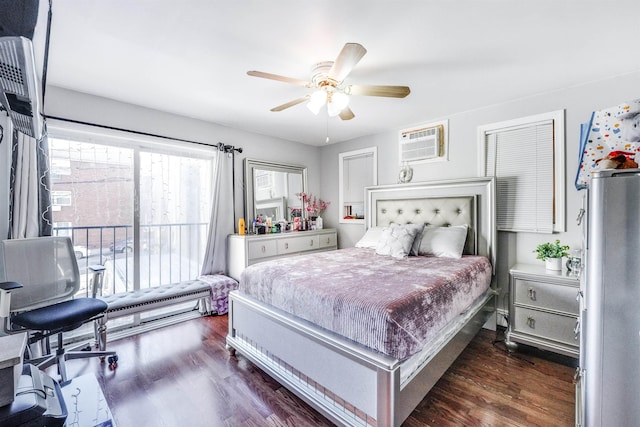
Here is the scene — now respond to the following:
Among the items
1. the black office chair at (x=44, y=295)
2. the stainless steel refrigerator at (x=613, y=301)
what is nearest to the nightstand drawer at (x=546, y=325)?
the stainless steel refrigerator at (x=613, y=301)

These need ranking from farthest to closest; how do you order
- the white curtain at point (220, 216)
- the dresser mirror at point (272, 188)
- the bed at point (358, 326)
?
the dresser mirror at point (272, 188), the white curtain at point (220, 216), the bed at point (358, 326)

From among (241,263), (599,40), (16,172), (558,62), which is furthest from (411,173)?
(16,172)

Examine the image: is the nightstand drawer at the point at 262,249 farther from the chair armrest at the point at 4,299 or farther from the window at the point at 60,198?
the chair armrest at the point at 4,299

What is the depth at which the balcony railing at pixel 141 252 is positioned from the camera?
279 centimetres

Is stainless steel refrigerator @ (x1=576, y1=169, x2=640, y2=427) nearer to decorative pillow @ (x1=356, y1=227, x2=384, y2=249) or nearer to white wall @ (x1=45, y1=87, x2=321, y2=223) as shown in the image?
decorative pillow @ (x1=356, y1=227, x2=384, y2=249)

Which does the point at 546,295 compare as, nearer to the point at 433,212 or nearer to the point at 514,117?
the point at 433,212

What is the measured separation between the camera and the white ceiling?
154cm

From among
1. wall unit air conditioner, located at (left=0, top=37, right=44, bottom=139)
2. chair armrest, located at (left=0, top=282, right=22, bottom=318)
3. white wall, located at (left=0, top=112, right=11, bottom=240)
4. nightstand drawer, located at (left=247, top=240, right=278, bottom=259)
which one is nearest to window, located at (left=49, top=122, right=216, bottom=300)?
white wall, located at (left=0, top=112, right=11, bottom=240)

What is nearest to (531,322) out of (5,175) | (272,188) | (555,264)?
(555,264)

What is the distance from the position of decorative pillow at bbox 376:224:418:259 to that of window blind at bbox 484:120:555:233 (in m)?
0.95

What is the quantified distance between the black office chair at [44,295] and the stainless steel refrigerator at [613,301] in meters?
2.88

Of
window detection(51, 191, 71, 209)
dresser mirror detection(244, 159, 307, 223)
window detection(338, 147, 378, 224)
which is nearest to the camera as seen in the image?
window detection(51, 191, 71, 209)

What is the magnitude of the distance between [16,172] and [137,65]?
1303 millimetres

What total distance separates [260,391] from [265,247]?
1888mm
